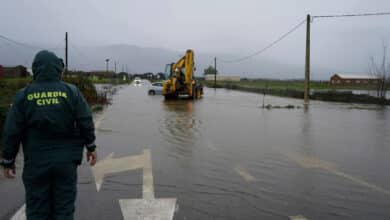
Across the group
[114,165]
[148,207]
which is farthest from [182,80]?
[148,207]

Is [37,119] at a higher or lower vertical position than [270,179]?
higher

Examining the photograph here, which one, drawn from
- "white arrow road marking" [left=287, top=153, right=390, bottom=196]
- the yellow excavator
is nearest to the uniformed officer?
"white arrow road marking" [left=287, top=153, right=390, bottom=196]

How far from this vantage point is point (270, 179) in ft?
22.7

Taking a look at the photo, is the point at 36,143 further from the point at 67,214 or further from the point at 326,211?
the point at 326,211

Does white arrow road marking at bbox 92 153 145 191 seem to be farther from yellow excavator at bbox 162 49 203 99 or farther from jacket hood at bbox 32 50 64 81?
yellow excavator at bbox 162 49 203 99

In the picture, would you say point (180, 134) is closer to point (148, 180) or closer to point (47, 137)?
point (148, 180)

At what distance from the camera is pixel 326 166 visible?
8.11m

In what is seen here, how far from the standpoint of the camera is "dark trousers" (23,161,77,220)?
3699 mm

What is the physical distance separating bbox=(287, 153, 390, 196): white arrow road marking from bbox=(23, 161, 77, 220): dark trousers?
4706 mm

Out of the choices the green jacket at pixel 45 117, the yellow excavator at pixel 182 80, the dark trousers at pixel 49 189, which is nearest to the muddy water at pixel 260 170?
the dark trousers at pixel 49 189

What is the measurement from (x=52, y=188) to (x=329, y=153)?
24.4 feet

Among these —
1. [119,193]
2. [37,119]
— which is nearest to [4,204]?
[119,193]

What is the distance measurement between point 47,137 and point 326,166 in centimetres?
597

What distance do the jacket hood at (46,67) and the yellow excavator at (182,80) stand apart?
29.5 metres
